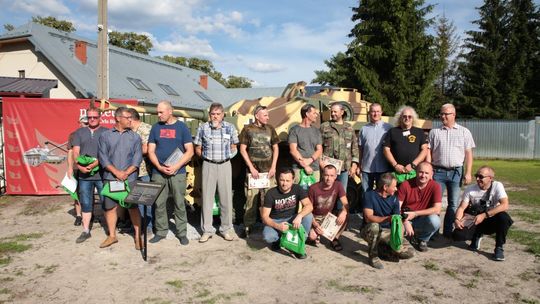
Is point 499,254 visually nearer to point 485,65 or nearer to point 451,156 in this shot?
point 451,156

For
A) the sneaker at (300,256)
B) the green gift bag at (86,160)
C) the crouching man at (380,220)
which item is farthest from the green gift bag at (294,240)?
the green gift bag at (86,160)

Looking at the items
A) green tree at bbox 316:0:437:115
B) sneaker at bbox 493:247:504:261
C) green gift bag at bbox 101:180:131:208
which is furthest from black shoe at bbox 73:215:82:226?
green tree at bbox 316:0:437:115

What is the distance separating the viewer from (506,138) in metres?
24.5

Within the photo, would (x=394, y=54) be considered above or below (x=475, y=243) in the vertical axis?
above

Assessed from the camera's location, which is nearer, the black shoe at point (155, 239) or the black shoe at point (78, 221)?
the black shoe at point (155, 239)

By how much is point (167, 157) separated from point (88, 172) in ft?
3.54

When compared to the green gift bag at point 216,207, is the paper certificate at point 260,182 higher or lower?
higher

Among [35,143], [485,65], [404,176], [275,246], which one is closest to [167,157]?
[275,246]

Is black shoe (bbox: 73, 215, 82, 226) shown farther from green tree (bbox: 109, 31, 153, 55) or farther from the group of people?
green tree (bbox: 109, 31, 153, 55)

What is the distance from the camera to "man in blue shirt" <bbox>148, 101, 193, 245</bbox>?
5.52m

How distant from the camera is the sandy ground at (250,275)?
13.4 feet

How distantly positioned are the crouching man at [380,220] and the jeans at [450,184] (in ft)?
3.18

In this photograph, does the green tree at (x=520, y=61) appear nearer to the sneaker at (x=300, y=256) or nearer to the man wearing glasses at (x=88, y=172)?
the sneaker at (x=300, y=256)

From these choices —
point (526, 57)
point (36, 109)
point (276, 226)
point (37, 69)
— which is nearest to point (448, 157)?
point (276, 226)
